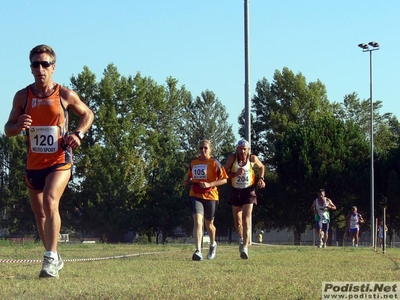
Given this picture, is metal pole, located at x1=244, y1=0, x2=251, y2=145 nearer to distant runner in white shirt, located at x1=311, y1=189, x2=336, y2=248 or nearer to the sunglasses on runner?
distant runner in white shirt, located at x1=311, y1=189, x2=336, y2=248

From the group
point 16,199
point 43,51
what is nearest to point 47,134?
point 43,51

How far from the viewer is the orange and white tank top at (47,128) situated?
340 inches

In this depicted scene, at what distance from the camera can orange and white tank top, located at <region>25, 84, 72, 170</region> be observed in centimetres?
864

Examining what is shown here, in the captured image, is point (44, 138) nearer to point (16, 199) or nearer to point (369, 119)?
point (16, 199)

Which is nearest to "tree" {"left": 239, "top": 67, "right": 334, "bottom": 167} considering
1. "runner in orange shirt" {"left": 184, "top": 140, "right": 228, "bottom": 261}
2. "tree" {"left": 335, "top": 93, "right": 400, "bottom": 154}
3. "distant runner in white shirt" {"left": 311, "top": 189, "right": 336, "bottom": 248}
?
"tree" {"left": 335, "top": 93, "right": 400, "bottom": 154}

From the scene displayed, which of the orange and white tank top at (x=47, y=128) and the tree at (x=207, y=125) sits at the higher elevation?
the tree at (x=207, y=125)

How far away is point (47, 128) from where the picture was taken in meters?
8.62

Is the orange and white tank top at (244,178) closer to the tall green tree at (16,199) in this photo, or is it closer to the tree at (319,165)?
the tree at (319,165)

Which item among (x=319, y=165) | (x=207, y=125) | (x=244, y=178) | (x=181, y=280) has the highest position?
(x=207, y=125)

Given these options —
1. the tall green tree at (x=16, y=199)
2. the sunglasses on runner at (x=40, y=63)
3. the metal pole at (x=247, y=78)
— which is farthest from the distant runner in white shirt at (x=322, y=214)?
the tall green tree at (x=16, y=199)

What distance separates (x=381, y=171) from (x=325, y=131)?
5.66 meters

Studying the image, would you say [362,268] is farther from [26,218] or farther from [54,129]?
[26,218]

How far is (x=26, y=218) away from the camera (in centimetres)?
8012

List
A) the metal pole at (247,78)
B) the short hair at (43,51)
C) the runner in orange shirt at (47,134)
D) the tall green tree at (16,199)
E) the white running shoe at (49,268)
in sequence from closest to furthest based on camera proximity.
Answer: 1. the white running shoe at (49,268)
2. the runner in orange shirt at (47,134)
3. the short hair at (43,51)
4. the metal pole at (247,78)
5. the tall green tree at (16,199)
